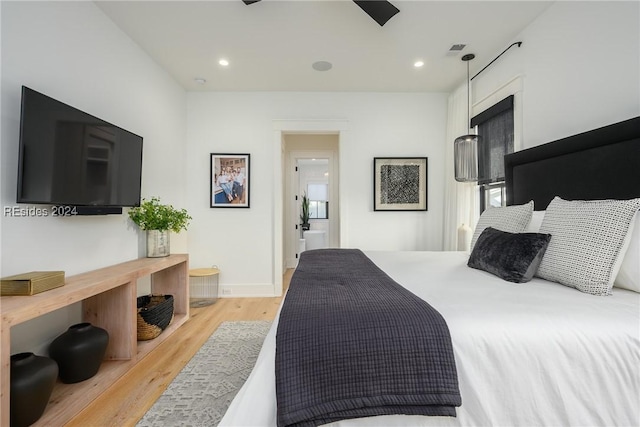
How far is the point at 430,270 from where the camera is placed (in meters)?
1.86

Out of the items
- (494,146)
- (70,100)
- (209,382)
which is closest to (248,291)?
(209,382)

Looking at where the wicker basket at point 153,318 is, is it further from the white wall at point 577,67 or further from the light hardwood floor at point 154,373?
the white wall at point 577,67

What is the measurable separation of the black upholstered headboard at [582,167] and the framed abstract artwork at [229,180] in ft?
9.72

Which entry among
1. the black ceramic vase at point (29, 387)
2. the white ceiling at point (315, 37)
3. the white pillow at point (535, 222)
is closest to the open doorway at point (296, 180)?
the white ceiling at point (315, 37)

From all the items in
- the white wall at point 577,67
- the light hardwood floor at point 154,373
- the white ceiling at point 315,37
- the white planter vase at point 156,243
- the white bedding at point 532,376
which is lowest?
the light hardwood floor at point 154,373

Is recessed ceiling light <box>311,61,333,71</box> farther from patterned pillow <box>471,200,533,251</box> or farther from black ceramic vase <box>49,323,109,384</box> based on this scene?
black ceramic vase <box>49,323,109,384</box>

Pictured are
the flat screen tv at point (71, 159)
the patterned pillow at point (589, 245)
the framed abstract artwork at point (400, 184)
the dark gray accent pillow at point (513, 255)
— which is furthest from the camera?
the framed abstract artwork at point (400, 184)

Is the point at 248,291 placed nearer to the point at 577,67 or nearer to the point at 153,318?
the point at 153,318

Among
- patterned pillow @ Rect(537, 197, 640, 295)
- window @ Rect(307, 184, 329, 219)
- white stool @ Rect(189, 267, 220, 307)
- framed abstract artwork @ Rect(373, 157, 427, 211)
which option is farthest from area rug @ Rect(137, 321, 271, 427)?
window @ Rect(307, 184, 329, 219)

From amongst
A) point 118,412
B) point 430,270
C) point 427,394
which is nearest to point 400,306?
point 427,394

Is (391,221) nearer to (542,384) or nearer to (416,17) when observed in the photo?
(416,17)

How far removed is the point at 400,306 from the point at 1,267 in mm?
2123

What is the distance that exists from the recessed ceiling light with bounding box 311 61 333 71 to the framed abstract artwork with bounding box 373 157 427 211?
1.28 metres

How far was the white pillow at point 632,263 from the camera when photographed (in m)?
1.32
